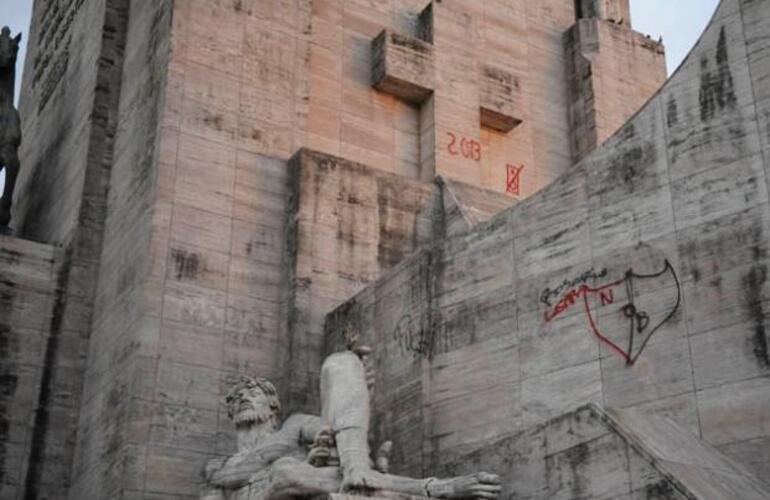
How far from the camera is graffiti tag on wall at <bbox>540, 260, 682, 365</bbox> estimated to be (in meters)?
11.6

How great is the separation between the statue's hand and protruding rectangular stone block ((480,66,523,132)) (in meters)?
9.52

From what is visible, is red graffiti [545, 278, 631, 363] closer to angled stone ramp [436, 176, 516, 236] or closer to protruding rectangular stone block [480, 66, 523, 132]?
angled stone ramp [436, 176, 516, 236]

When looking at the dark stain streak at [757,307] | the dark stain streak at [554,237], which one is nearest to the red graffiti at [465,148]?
the dark stain streak at [554,237]

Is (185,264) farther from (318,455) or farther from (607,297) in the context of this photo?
(607,297)

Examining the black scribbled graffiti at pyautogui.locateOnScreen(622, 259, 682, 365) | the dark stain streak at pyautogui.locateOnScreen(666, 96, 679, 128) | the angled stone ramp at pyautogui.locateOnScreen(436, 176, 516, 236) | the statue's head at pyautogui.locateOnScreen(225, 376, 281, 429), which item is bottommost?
the statue's head at pyautogui.locateOnScreen(225, 376, 281, 429)

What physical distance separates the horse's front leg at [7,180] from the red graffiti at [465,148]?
7.18m

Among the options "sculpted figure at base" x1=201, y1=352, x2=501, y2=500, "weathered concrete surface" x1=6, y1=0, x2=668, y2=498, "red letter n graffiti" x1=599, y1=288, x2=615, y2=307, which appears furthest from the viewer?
"weathered concrete surface" x1=6, y1=0, x2=668, y2=498

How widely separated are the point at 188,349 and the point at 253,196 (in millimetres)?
2504

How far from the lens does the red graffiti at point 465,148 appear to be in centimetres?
1862

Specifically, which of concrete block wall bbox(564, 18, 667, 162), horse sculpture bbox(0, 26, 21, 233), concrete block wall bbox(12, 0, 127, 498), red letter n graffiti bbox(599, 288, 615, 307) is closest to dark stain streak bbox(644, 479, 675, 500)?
red letter n graffiti bbox(599, 288, 615, 307)

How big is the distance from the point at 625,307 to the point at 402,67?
7.86 metres

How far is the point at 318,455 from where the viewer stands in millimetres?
11008

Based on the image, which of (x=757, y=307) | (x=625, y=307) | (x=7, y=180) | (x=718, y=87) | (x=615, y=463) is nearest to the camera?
(x=615, y=463)

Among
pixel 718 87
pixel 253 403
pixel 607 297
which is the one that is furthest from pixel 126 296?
pixel 718 87
